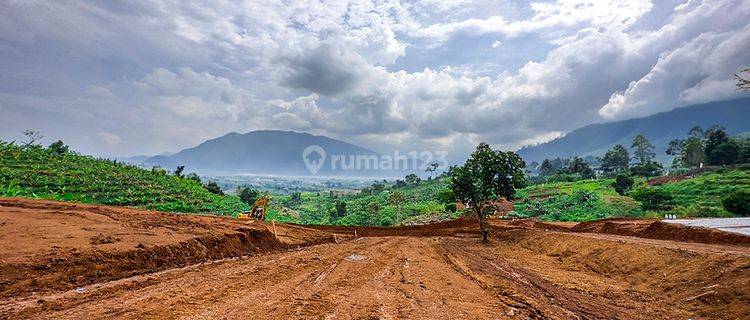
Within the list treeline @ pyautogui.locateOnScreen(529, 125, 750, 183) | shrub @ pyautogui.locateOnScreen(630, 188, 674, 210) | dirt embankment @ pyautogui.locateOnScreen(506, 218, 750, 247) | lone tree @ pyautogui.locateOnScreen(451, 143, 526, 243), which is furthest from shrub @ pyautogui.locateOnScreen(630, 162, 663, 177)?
dirt embankment @ pyautogui.locateOnScreen(506, 218, 750, 247)

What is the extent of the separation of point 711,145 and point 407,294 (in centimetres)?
8042

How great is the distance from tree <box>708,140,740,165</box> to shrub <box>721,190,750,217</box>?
44217 mm

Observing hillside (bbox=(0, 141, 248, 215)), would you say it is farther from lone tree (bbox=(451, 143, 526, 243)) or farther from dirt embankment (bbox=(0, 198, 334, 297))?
lone tree (bbox=(451, 143, 526, 243))

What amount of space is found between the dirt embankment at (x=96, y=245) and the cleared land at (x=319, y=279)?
3 cm

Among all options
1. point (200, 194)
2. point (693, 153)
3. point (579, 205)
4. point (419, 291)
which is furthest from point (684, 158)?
point (419, 291)

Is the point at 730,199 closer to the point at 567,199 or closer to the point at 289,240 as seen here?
the point at 567,199

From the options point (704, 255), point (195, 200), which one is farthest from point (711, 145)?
point (195, 200)

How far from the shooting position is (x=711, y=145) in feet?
212

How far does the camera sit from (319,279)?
9.52 m

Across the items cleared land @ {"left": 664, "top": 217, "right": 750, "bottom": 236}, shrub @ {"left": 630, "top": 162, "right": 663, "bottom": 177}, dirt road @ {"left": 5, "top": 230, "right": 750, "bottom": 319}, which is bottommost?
dirt road @ {"left": 5, "top": 230, "right": 750, "bottom": 319}

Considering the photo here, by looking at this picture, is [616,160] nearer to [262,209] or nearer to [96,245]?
[262,209]

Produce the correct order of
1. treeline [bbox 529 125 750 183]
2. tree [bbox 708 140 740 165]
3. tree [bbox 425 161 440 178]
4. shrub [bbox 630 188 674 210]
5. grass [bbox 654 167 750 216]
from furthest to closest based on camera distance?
tree [bbox 425 161 440 178], treeline [bbox 529 125 750 183], tree [bbox 708 140 740 165], shrub [bbox 630 188 674 210], grass [bbox 654 167 750 216]

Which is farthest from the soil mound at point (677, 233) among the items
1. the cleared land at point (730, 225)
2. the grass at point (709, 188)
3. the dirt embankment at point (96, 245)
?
the grass at point (709, 188)

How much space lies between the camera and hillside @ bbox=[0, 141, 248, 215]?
33.6 meters
